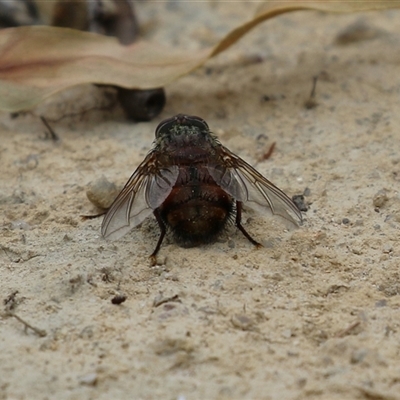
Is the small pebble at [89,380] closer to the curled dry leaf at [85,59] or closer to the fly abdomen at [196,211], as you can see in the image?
the fly abdomen at [196,211]

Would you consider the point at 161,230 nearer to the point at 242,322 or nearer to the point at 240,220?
the point at 240,220

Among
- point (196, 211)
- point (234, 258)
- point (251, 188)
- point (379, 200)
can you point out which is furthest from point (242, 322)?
point (379, 200)

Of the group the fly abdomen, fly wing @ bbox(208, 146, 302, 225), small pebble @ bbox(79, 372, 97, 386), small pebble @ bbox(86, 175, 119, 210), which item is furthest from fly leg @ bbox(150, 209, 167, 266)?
small pebble @ bbox(79, 372, 97, 386)

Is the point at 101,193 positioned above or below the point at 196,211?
below

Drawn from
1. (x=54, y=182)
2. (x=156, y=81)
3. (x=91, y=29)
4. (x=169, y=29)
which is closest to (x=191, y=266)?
(x=54, y=182)

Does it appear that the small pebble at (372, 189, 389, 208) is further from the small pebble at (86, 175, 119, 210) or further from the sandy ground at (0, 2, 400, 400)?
the small pebble at (86, 175, 119, 210)
